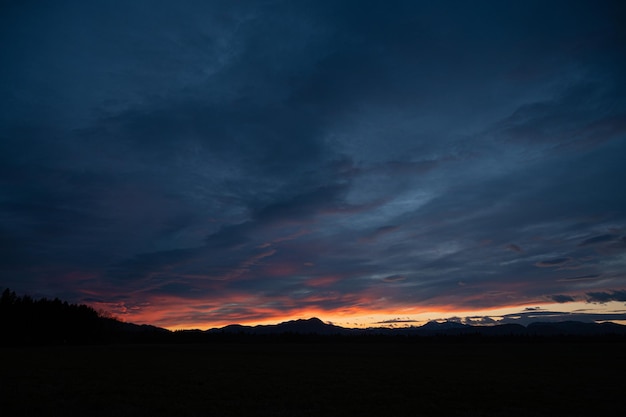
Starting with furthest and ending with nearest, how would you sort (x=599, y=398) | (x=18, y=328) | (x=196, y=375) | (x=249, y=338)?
(x=249, y=338) < (x=18, y=328) < (x=196, y=375) < (x=599, y=398)

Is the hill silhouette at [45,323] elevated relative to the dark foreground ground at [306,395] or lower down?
elevated

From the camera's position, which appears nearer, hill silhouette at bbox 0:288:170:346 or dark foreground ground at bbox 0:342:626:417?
dark foreground ground at bbox 0:342:626:417

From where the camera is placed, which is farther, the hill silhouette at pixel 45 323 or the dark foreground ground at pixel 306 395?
the hill silhouette at pixel 45 323

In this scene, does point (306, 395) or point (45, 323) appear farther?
point (45, 323)

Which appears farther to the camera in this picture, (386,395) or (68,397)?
(386,395)

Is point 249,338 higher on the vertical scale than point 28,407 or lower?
higher

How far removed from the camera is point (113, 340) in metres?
170

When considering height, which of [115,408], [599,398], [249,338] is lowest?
[599,398]

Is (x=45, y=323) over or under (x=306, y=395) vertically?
over

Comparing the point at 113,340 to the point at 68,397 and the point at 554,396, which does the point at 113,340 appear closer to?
the point at 68,397

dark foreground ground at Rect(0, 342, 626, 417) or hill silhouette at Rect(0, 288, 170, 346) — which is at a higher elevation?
hill silhouette at Rect(0, 288, 170, 346)

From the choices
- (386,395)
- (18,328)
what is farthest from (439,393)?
(18,328)

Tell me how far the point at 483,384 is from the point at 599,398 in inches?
319

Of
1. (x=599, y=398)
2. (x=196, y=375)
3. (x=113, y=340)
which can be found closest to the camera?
(x=599, y=398)
